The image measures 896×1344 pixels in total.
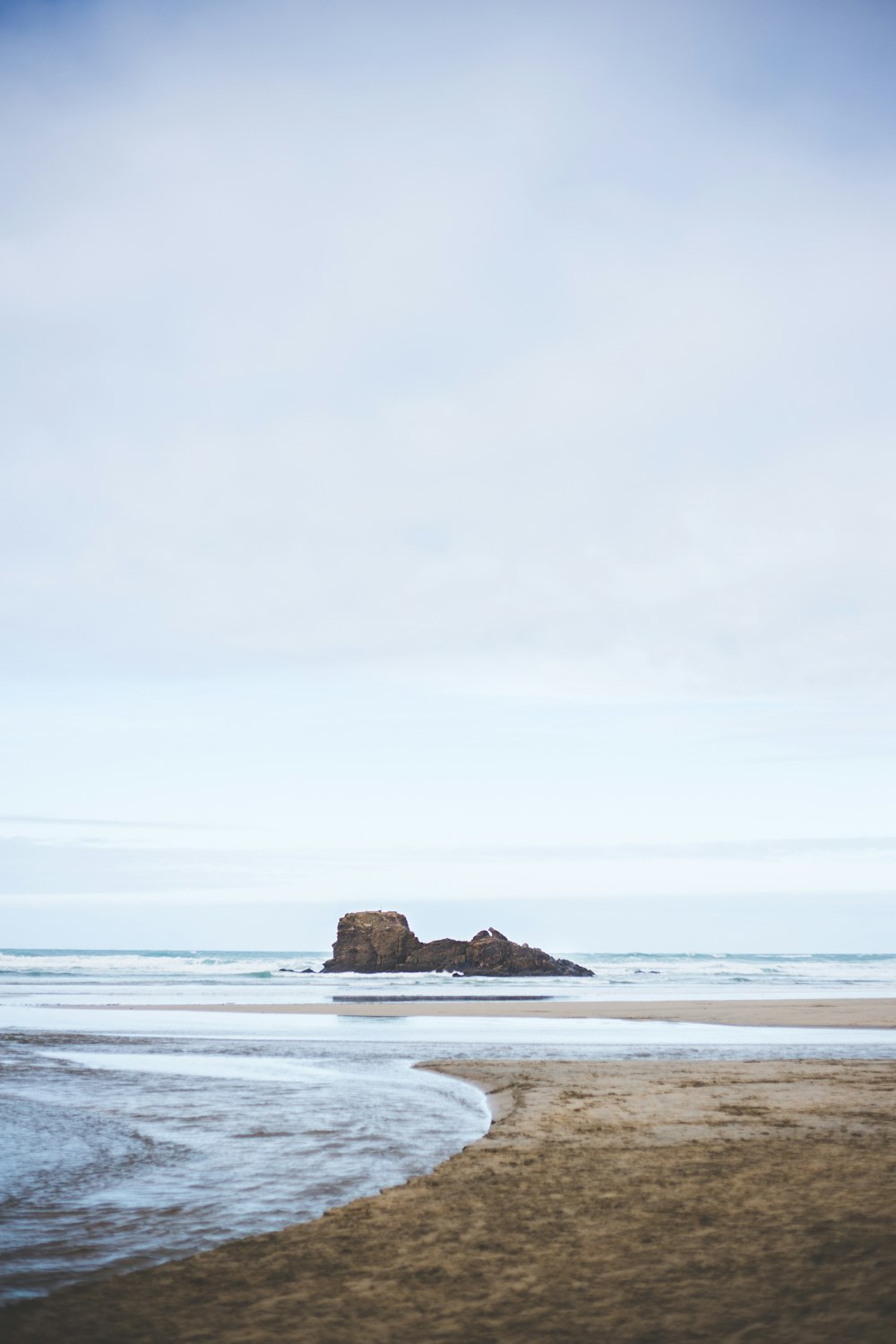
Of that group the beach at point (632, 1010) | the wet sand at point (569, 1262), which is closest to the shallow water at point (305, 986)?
the beach at point (632, 1010)

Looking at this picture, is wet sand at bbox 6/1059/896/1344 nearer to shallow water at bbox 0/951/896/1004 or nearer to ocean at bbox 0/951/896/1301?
ocean at bbox 0/951/896/1301

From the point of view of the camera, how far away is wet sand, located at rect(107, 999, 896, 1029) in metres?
32.5

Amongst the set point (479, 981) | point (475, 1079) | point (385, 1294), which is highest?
point (385, 1294)

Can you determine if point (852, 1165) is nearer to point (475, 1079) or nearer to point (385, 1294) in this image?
point (385, 1294)

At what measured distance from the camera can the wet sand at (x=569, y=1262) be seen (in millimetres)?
5328

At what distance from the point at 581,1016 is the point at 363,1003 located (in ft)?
35.5

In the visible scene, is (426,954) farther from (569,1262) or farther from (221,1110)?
(569,1262)

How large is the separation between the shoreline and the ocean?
197 centimetres

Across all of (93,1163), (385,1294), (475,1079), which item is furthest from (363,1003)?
(385,1294)

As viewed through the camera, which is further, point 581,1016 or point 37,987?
point 37,987

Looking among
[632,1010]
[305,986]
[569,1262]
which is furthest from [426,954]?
[569,1262]

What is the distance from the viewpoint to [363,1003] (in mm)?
40625

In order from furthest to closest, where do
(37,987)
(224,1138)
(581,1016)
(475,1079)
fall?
(37,987)
(581,1016)
(475,1079)
(224,1138)

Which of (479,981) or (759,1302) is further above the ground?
(759,1302)
